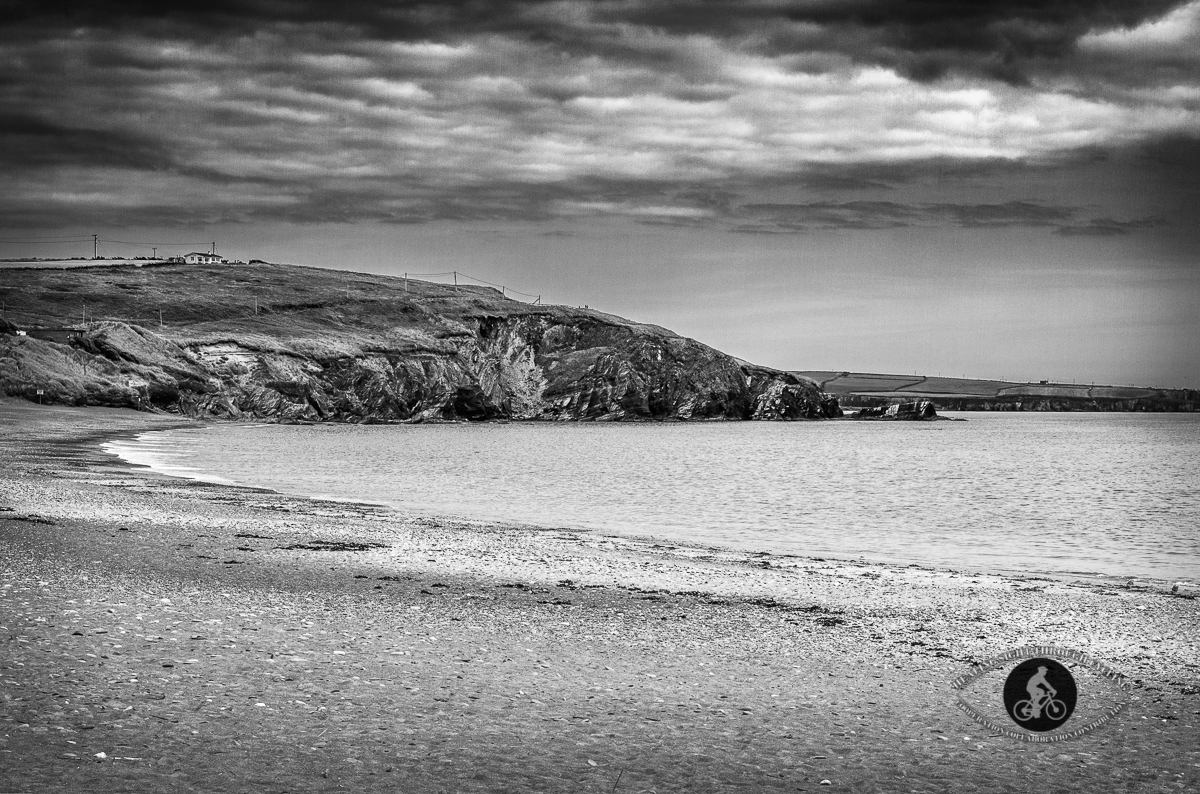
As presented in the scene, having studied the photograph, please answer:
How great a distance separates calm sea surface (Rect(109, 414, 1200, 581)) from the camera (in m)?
23.1

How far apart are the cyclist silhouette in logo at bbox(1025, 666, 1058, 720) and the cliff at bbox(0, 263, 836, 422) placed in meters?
99.4

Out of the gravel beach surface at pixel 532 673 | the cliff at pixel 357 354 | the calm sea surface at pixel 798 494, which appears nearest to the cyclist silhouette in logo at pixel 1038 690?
the gravel beach surface at pixel 532 673

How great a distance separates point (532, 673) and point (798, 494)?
30382mm

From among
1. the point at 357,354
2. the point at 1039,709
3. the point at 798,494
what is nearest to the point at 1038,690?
the point at 1039,709

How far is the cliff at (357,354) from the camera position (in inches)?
4355

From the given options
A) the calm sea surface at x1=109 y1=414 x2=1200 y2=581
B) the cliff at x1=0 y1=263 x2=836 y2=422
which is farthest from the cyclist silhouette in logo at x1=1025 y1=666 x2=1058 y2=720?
the cliff at x1=0 y1=263 x2=836 y2=422

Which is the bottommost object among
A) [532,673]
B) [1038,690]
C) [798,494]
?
[798,494]

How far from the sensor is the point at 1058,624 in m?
11.9

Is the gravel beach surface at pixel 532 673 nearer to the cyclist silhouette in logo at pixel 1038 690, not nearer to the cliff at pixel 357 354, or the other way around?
the cyclist silhouette in logo at pixel 1038 690

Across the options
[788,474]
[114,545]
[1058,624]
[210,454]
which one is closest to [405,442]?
[210,454]

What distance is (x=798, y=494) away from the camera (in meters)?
37.6

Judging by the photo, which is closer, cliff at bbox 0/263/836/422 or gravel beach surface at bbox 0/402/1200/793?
gravel beach surface at bbox 0/402/1200/793

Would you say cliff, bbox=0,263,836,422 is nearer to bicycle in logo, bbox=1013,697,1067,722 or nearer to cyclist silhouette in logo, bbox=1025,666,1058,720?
cyclist silhouette in logo, bbox=1025,666,1058,720

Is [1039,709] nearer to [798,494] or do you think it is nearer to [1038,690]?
[1038,690]
